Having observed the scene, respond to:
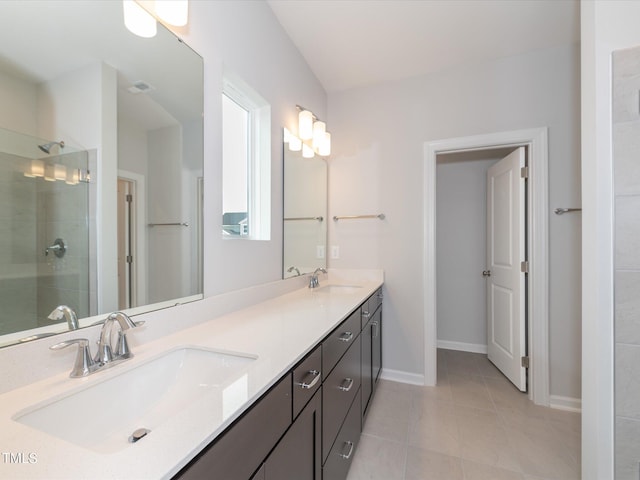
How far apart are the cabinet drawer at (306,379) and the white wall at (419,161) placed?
156cm

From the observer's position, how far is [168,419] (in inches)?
21.9

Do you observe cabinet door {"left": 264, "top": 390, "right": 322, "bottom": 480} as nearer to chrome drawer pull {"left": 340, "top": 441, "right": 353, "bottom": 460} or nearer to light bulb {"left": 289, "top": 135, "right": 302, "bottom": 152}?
chrome drawer pull {"left": 340, "top": 441, "right": 353, "bottom": 460}

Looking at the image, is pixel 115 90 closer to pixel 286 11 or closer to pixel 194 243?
pixel 194 243

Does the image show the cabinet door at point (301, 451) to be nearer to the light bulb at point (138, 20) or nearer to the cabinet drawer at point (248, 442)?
the cabinet drawer at point (248, 442)

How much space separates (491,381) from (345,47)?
297 centimetres

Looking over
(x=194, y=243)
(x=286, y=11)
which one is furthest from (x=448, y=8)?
(x=194, y=243)

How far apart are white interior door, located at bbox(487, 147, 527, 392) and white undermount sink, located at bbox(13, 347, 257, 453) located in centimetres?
229

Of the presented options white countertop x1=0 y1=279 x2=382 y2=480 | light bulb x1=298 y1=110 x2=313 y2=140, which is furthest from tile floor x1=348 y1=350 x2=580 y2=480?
light bulb x1=298 y1=110 x2=313 y2=140

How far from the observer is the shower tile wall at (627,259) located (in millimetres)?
1109

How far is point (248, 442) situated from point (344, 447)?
2.91 ft

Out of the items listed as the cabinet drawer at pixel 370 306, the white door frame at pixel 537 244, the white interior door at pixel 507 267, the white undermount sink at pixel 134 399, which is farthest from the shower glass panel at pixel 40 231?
the white interior door at pixel 507 267

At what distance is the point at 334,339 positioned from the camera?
116 cm

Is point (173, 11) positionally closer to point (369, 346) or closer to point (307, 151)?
point (307, 151)

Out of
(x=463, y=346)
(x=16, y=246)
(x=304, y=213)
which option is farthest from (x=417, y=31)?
(x=463, y=346)
